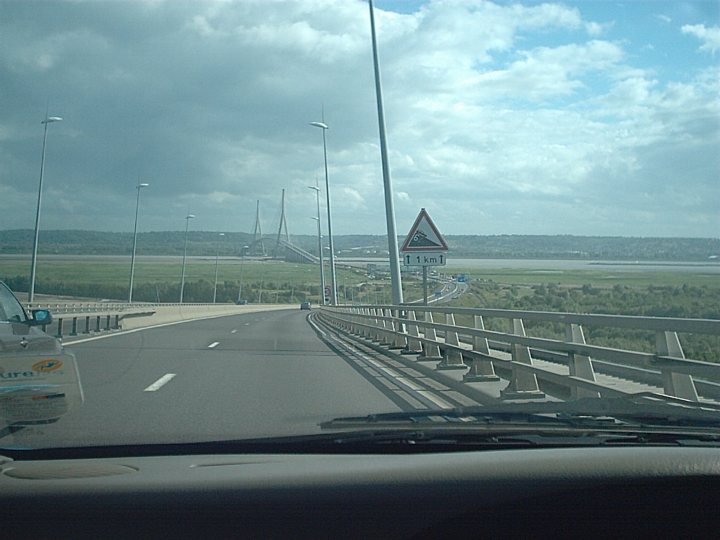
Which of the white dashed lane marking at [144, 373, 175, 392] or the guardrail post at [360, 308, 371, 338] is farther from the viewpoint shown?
the guardrail post at [360, 308, 371, 338]

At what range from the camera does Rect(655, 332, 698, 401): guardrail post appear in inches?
288

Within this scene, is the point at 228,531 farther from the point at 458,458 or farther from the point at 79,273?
the point at 79,273

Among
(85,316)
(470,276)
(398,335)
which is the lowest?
(398,335)

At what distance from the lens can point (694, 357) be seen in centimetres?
905

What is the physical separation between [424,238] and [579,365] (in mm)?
9854

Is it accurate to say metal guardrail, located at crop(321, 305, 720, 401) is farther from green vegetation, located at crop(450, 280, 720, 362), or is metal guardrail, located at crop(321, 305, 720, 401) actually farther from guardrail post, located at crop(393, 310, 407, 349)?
guardrail post, located at crop(393, 310, 407, 349)

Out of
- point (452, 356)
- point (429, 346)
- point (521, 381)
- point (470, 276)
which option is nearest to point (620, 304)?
point (452, 356)

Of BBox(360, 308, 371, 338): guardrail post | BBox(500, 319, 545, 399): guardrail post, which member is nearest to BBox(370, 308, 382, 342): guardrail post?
BBox(360, 308, 371, 338): guardrail post

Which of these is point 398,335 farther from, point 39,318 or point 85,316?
point 39,318

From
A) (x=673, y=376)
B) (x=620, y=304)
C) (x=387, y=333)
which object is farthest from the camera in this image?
(x=387, y=333)

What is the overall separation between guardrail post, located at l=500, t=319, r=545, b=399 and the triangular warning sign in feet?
24.4

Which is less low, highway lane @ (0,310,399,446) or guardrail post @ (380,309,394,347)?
guardrail post @ (380,309,394,347)

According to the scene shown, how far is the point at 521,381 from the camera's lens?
35.7 ft

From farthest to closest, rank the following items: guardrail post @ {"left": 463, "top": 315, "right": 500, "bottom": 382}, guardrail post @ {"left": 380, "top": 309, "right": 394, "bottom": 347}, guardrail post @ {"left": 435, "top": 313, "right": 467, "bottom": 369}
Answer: guardrail post @ {"left": 380, "top": 309, "right": 394, "bottom": 347}
guardrail post @ {"left": 435, "top": 313, "right": 467, "bottom": 369}
guardrail post @ {"left": 463, "top": 315, "right": 500, "bottom": 382}
